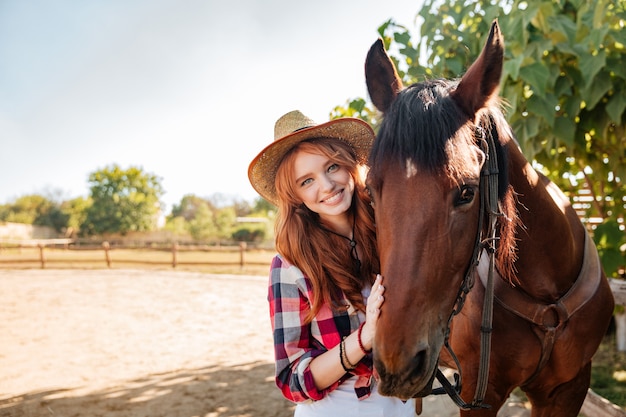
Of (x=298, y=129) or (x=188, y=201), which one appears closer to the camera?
(x=298, y=129)

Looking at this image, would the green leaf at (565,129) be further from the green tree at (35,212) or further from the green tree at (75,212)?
the green tree at (35,212)

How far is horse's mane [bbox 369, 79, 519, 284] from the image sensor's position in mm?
1273

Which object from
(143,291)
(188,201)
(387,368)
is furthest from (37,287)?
(188,201)

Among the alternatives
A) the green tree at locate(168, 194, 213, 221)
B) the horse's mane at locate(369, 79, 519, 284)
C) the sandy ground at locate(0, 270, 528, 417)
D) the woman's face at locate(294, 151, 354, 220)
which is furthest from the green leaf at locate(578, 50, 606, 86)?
the green tree at locate(168, 194, 213, 221)

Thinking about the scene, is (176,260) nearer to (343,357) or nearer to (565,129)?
(565,129)

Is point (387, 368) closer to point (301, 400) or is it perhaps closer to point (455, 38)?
point (301, 400)

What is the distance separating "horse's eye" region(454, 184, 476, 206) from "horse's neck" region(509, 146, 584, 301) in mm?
510

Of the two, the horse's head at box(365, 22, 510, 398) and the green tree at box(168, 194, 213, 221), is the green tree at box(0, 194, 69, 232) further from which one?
the horse's head at box(365, 22, 510, 398)

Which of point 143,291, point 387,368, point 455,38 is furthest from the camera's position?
point 143,291

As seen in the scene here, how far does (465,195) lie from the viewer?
130 cm

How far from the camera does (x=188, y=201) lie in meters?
76.8

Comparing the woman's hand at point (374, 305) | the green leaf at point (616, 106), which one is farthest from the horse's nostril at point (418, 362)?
the green leaf at point (616, 106)

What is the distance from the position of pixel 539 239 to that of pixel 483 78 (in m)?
0.81

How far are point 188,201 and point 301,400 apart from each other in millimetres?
78363
